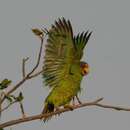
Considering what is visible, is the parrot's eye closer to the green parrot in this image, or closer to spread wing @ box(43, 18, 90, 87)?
the green parrot

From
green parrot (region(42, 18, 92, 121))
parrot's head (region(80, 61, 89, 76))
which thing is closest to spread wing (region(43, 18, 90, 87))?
green parrot (region(42, 18, 92, 121))

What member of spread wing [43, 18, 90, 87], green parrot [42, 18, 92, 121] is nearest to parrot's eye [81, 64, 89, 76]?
green parrot [42, 18, 92, 121]

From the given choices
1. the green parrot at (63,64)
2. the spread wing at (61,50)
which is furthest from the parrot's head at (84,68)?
the spread wing at (61,50)

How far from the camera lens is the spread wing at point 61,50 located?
6672mm

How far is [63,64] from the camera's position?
6902 mm

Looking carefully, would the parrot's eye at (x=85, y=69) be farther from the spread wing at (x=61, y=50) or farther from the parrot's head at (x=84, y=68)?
the spread wing at (x=61, y=50)

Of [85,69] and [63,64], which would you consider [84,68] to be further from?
[63,64]

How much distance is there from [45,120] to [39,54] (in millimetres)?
2226

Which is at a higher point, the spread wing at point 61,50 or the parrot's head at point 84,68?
the spread wing at point 61,50

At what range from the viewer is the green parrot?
6688mm

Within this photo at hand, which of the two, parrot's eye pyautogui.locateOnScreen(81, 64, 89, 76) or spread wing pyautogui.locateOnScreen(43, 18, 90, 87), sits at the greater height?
spread wing pyautogui.locateOnScreen(43, 18, 90, 87)

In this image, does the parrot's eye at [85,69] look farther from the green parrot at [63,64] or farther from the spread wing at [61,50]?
A: the spread wing at [61,50]

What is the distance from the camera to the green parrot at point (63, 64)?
669 centimetres

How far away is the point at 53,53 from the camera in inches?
268
